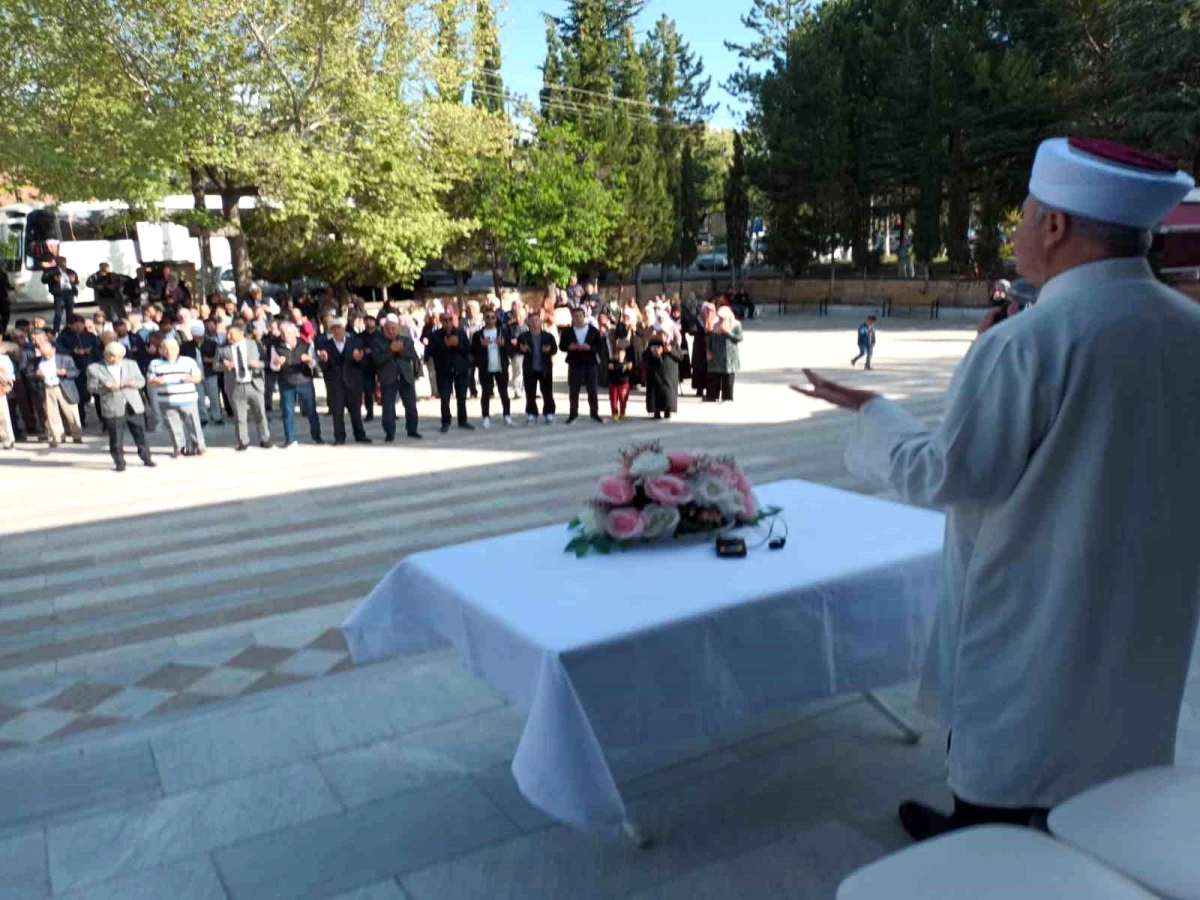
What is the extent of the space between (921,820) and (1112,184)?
2235 mm

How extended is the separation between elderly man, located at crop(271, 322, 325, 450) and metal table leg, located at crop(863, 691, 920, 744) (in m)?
11.3

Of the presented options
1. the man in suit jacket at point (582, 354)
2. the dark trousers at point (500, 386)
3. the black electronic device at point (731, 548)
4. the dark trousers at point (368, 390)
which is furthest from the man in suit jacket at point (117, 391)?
the black electronic device at point (731, 548)

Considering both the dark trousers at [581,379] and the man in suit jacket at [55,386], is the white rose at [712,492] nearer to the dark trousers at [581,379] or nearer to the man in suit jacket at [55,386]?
the dark trousers at [581,379]

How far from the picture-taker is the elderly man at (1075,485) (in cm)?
244

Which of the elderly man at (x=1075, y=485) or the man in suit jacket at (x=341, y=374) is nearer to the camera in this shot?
the elderly man at (x=1075, y=485)

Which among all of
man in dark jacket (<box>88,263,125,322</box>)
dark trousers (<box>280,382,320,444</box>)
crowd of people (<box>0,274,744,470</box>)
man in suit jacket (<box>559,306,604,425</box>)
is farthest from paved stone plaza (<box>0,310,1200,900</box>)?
man in dark jacket (<box>88,263,125,322</box>)

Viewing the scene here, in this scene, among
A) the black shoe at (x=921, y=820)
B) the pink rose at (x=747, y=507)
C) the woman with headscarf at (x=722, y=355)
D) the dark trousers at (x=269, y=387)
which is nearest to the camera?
the black shoe at (x=921, y=820)

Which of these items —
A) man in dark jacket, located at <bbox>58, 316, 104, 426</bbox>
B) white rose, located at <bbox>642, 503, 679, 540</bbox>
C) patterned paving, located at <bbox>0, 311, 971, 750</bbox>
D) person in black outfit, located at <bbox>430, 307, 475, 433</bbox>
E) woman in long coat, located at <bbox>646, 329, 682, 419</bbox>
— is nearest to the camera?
white rose, located at <bbox>642, 503, 679, 540</bbox>

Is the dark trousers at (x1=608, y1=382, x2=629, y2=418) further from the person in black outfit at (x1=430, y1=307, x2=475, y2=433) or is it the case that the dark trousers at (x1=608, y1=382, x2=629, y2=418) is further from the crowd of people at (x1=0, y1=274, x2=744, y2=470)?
the person in black outfit at (x1=430, y1=307, x2=475, y2=433)

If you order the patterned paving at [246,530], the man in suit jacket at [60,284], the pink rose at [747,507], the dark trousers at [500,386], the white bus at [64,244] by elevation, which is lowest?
the patterned paving at [246,530]

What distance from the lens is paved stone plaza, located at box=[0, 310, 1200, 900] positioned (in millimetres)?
3559

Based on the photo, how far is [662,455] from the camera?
4.00 metres

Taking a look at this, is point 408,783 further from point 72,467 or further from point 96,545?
point 72,467

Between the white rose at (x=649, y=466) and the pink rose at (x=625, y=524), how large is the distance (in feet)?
0.49
